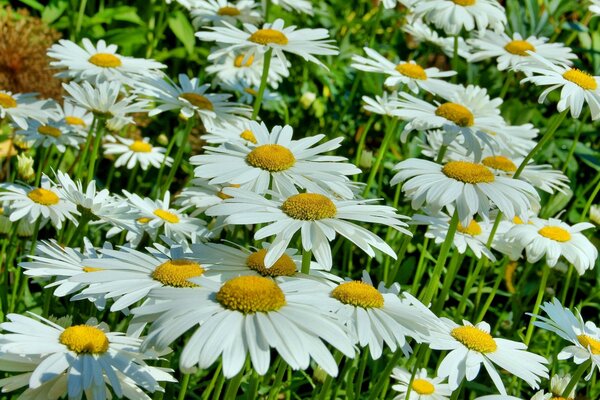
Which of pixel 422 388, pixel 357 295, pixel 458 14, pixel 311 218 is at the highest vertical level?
pixel 458 14

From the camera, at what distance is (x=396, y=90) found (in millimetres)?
3293

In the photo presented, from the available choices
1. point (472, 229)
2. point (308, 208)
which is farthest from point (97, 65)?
point (308, 208)

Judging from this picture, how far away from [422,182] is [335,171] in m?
0.23

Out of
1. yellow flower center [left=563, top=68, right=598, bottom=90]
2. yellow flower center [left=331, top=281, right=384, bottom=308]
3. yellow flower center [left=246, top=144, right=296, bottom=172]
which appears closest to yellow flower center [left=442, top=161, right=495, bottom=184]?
yellow flower center [left=246, top=144, right=296, bottom=172]

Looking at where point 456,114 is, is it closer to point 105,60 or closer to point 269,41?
point 269,41

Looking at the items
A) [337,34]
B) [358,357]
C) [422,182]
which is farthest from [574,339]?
[337,34]

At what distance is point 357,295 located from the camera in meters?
1.63

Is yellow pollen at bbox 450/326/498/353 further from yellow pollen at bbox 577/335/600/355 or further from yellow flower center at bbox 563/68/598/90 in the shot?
yellow flower center at bbox 563/68/598/90

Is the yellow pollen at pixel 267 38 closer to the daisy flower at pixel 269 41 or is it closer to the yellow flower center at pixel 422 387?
the daisy flower at pixel 269 41

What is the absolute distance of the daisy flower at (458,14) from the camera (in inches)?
Result: 128

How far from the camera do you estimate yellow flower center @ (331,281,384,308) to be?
163 cm

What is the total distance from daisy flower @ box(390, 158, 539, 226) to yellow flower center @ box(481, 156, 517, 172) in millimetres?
789

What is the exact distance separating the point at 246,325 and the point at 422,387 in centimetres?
112

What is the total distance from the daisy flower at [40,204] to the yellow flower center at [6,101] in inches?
20.1
